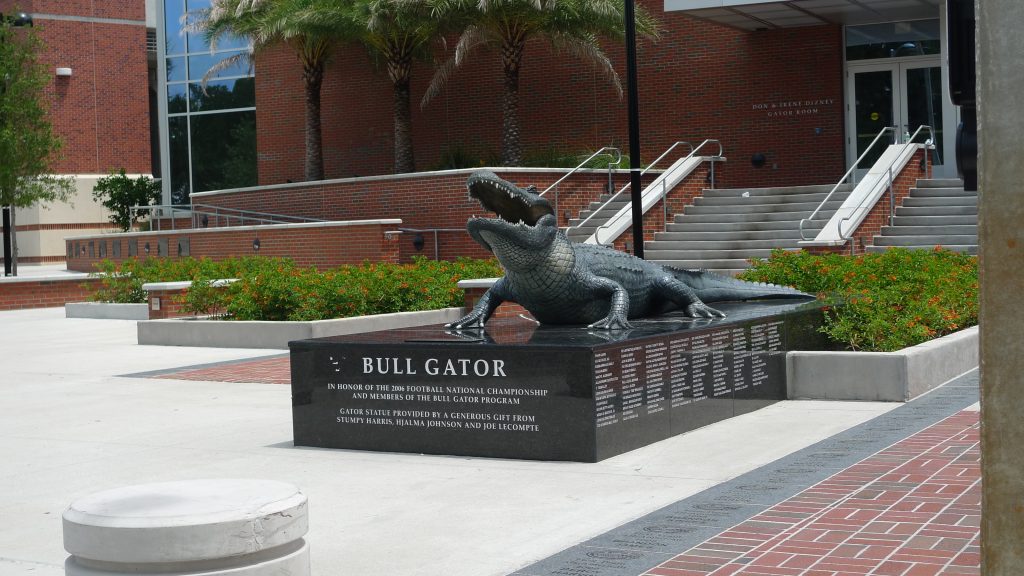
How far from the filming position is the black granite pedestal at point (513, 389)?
8.07m

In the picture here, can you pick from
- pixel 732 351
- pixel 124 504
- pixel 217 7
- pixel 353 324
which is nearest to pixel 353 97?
pixel 217 7

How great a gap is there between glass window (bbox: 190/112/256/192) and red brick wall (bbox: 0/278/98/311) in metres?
12.0

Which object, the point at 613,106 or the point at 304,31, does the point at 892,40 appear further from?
the point at 304,31

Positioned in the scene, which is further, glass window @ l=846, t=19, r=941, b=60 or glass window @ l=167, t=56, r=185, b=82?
glass window @ l=167, t=56, r=185, b=82

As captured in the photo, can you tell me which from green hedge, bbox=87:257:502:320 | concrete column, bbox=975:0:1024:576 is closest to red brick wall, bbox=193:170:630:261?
green hedge, bbox=87:257:502:320

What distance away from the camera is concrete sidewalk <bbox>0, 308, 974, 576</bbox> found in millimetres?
6059

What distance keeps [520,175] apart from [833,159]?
729 centimetres

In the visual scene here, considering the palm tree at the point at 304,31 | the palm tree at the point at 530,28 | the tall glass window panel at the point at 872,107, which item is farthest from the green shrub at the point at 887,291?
the palm tree at the point at 304,31

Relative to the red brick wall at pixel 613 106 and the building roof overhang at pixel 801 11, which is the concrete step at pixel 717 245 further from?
the building roof overhang at pixel 801 11

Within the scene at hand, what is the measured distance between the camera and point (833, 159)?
27.8 m

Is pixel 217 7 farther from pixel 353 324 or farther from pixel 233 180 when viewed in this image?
pixel 353 324

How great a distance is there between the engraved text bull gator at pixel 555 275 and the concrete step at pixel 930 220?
12251mm

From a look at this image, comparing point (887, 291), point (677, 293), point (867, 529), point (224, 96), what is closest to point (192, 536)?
point (867, 529)

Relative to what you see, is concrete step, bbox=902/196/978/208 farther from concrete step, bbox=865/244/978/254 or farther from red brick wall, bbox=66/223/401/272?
red brick wall, bbox=66/223/401/272
